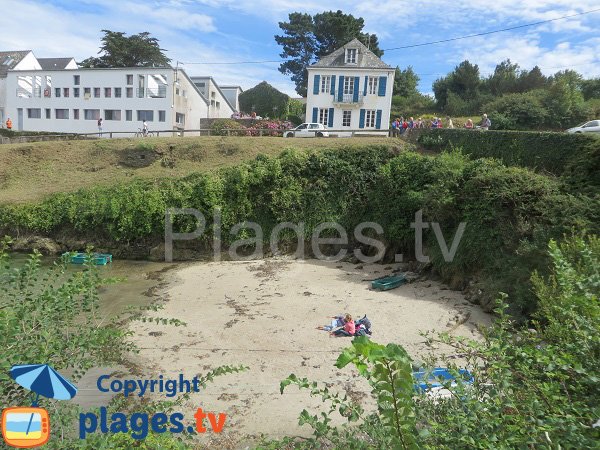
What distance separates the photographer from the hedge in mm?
16531

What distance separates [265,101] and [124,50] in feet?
57.0

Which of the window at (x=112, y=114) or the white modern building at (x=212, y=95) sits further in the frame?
the white modern building at (x=212, y=95)

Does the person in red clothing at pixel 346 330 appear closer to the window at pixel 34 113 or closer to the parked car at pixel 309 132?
the parked car at pixel 309 132

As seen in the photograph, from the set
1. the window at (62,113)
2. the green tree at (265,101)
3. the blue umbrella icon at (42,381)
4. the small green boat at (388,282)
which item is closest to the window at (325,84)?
the green tree at (265,101)

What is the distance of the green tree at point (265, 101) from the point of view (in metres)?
47.2

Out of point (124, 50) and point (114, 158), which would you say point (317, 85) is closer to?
point (114, 158)

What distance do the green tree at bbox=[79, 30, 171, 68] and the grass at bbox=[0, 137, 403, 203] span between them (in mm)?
22513

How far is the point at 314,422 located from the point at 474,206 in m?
14.5

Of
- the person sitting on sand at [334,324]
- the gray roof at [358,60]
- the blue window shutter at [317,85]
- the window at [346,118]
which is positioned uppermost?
the gray roof at [358,60]

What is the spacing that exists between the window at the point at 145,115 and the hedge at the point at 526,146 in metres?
27.1

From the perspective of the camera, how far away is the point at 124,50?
48.7 metres

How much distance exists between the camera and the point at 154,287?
55.0ft

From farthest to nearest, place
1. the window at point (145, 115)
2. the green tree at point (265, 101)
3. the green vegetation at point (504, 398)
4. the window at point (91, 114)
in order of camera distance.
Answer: the green tree at point (265, 101), the window at point (91, 114), the window at point (145, 115), the green vegetation at point (504, 398)

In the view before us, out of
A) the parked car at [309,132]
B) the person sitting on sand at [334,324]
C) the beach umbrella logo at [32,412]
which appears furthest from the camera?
the parked car at [309,132]
